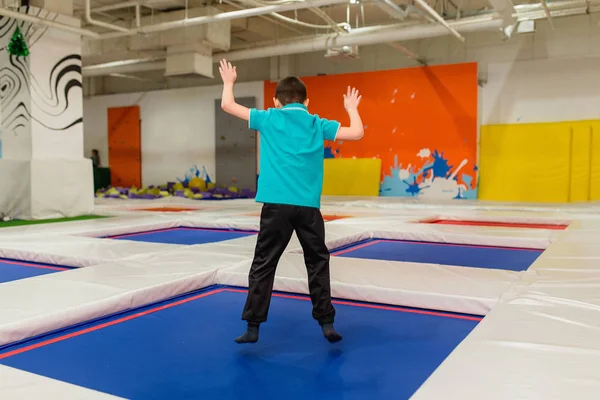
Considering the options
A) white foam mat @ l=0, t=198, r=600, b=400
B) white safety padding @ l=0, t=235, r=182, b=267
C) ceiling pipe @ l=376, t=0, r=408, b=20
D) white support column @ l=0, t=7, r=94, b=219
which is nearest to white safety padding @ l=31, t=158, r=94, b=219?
white support column @ l=0, t=7, r=94, b=219

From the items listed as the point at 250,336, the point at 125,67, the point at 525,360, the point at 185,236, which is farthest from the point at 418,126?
the point at 525,360

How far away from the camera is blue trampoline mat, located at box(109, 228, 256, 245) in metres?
5.26

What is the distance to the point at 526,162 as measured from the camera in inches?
406

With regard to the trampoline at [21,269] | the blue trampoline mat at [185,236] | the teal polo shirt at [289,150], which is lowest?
the blue trampoline mat at [185,236]

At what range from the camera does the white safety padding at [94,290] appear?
2.32 metres

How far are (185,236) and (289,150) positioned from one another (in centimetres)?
359

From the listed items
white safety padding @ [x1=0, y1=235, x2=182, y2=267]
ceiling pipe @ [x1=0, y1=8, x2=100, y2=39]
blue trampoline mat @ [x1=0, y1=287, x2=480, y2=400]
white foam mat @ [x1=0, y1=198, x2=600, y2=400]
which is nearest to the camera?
white foam mat @ [x1=0, y1=198, x2=600, y2=400]

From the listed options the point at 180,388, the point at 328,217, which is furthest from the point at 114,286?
the point at 328,217

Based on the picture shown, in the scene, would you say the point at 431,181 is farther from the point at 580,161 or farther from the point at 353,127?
the point at 353,127

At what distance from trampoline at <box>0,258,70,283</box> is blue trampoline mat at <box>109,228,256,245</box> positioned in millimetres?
1377

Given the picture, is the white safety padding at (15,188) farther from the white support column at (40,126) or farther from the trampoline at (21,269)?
the trampoline at (21,269)

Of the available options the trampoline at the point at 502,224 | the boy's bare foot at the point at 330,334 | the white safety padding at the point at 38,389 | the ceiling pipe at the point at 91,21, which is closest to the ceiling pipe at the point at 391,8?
the trampoline at the point at 502,224

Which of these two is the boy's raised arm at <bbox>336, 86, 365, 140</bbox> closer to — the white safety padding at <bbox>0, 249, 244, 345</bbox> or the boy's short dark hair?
the boy's short dark hair

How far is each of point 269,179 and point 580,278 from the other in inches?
72.8
